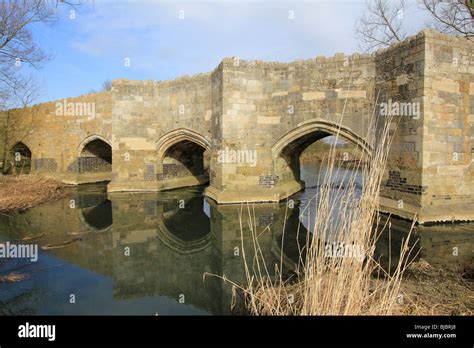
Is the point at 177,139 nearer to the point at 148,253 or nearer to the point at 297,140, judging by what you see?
the point at 297,140

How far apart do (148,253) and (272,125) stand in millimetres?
5611

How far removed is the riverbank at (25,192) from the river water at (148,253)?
743 mm

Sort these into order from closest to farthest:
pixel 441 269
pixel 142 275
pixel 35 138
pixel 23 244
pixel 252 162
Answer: pixel 441 269 < pixel 142 275 < pixel 23 244 < pixel 252 162 < pixel 35 138

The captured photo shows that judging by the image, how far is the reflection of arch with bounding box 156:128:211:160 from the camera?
10878 millimetres

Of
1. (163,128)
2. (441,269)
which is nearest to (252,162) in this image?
(163,128)

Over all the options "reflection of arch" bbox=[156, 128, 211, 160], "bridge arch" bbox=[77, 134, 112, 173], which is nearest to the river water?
"reflection of arch" bbox=[156, 128, 211, 160]

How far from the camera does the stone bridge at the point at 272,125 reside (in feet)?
22.0

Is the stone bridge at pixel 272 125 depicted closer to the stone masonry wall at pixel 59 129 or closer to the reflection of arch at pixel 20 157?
the stone masonry wall at pixel 59 129

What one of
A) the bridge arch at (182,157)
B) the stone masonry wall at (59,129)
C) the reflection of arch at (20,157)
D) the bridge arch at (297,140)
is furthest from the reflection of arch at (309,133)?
the reflection of arch at (20,157)

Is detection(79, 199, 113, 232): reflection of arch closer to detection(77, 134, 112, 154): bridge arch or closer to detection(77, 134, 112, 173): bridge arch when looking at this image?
detection(77, 134, 112, 154): bridge arch

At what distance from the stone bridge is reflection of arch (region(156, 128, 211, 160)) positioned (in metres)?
0.05

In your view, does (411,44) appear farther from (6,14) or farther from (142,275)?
(6,14)

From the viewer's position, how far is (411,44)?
678cm

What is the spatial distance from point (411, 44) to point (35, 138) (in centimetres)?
1715
